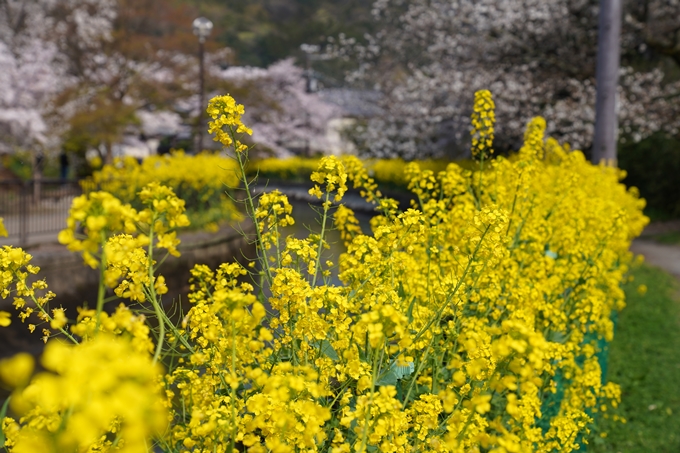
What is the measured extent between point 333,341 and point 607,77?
7.13 meters

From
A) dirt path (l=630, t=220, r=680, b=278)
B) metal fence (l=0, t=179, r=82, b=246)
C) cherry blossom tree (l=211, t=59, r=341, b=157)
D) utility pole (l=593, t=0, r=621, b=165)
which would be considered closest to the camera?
utility pole (l=593, t=0, r=621, b=165)

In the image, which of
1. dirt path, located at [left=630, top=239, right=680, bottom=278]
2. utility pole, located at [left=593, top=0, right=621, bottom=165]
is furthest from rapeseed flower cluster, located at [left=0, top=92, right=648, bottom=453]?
dirt path, located at [left=630, top=239, right=680, bottom=278]

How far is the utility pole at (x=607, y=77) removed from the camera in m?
8.04

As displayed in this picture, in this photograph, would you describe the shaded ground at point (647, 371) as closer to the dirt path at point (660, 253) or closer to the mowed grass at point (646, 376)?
the mowed grass at point (646, 376)

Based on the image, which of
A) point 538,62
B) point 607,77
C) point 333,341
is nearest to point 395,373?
point 333,341

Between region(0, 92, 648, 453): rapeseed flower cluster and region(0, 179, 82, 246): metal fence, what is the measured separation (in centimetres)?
706

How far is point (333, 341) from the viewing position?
2.34 m

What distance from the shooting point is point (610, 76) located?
8.14 meters

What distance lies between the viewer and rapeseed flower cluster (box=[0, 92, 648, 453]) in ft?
4.28

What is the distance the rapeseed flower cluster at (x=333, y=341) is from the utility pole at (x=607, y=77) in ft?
13.6

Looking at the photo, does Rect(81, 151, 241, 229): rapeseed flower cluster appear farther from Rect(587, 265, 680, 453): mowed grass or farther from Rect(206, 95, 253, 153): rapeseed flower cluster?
Rect(206, 95, 253, 153): rapeseed flower cluster

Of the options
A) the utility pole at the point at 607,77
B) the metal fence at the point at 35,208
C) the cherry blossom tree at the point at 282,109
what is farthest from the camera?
the cherry blossom tree at the point at 282,109

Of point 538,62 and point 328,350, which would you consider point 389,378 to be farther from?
point 538,62

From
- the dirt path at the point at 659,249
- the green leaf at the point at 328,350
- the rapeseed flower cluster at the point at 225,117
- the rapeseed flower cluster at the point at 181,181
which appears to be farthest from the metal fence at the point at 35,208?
the dirt path at the point at 659,249
